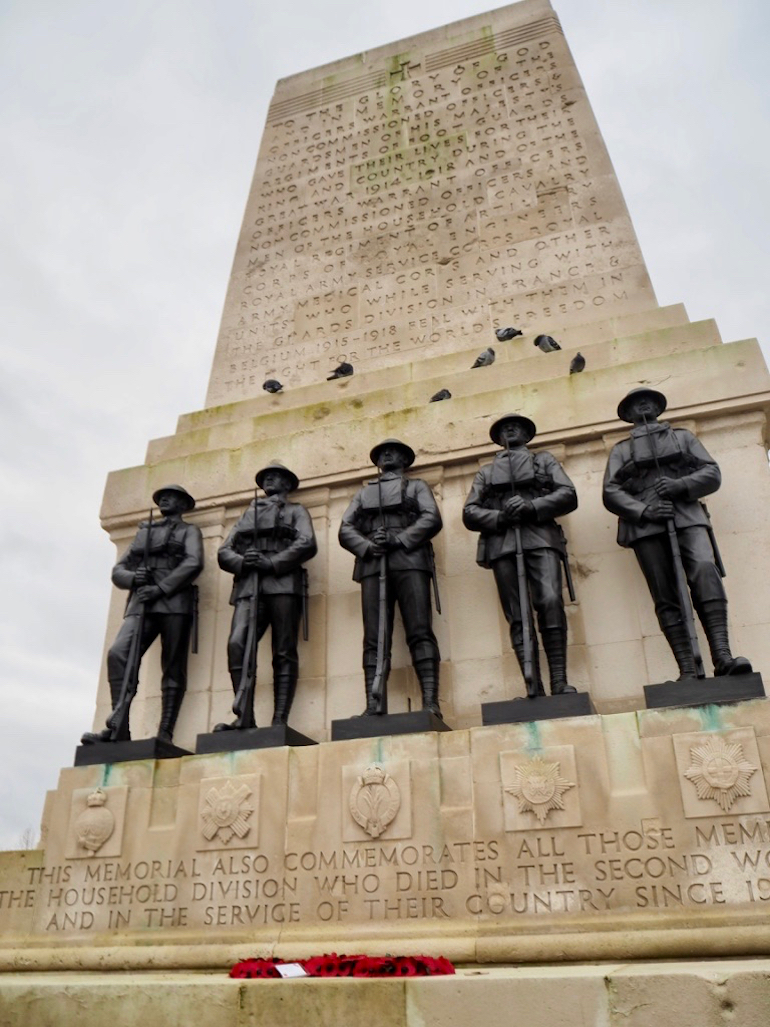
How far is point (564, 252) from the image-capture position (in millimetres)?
12680

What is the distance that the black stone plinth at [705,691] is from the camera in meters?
7.04

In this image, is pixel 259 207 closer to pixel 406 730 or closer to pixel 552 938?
pixel 406 730

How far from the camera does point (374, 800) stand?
7504 mm

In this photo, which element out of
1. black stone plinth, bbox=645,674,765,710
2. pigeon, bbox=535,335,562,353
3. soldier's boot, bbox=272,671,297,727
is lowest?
black stone plinth, bbox=645,674,765,710

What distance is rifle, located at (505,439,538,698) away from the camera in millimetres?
7637

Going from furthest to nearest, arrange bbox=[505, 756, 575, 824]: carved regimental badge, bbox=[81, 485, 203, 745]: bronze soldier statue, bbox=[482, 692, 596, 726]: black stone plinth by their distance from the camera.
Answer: bbox=[81, 485, 203, 745]: bronze soldier statue < bbox=[482, 692, 596, 726]: black stone plinth < bbox=[505, 756, 575, 824]: carved regimental badge

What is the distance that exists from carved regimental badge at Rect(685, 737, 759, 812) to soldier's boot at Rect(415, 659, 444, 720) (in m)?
2.36

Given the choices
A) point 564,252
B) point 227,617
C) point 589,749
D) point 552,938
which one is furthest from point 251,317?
point 552,938

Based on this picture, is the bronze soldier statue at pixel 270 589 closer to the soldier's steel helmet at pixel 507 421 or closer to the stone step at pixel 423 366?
the soldier's steel helmet at pixel 507 421

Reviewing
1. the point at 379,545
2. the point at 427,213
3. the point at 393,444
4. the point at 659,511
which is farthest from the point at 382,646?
the point at 427,213

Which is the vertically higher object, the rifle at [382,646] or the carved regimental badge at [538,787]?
the rifle at [382,646]

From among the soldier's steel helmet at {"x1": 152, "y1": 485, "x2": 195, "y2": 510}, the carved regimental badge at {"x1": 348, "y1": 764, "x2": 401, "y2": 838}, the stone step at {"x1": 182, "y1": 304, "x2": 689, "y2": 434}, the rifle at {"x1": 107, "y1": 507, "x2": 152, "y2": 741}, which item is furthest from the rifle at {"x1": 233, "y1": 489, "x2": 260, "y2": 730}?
the stone step at {"x1": 182, "y1": 304, "x2": 689, "y2": 434}

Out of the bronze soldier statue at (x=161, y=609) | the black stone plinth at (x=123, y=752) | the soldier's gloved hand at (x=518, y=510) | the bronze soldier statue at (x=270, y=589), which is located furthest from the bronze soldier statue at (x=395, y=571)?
the black stone plinth at (x=123, y=752)

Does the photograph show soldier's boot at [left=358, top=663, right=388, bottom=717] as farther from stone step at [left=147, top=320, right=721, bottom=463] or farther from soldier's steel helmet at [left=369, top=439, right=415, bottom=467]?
stone step at [left=147, top=320, right=721, bottom=463]
